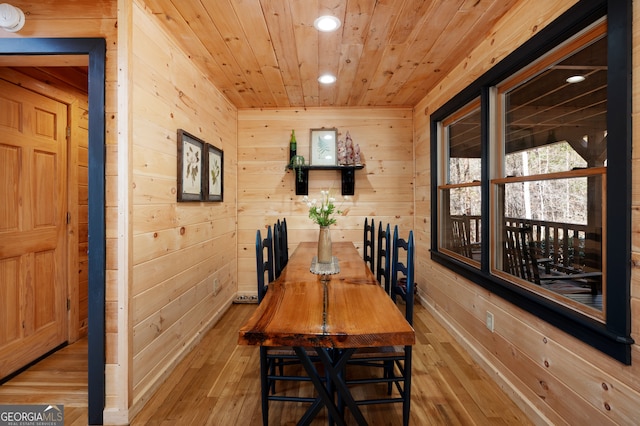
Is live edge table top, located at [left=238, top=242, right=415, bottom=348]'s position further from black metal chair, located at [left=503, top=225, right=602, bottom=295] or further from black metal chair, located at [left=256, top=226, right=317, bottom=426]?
black metal chair, located at [left=503, top=225, right=602, bottom=295]

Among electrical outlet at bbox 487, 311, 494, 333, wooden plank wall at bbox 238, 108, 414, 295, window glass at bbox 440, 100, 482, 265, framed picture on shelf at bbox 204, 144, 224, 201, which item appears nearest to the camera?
electrical outlet at bbox 487, 311, 494, 333

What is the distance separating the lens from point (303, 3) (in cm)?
203

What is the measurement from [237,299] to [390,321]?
3.13 m

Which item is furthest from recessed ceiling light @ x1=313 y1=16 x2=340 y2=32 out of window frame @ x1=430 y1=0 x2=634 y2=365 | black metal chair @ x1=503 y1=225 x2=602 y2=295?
black metal chair @ x1=503 y1=225 x2=602 y2=295

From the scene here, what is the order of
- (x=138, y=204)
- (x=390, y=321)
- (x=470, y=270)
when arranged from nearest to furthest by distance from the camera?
(x=390, y=321) → (x=138, y=204) → (x=470, y=270)

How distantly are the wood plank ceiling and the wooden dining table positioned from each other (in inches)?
A: 66.5

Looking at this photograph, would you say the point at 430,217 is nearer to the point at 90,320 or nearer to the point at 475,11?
the point at 475,11

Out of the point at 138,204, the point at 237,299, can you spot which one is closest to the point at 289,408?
the point at 138,204

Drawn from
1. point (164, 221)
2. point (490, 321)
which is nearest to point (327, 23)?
point (164, 221)

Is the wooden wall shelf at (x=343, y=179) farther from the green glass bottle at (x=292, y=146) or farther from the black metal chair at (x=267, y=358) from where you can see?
the black metal chair at (x=267, y=358)

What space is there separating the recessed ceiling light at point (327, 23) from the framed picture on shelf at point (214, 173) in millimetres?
1510

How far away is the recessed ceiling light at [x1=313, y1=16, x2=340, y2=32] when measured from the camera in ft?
7.18

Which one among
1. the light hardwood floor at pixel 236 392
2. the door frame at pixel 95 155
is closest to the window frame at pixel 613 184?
the light hardwood floor at pixel 236 392

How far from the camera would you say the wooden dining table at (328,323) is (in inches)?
50.9
